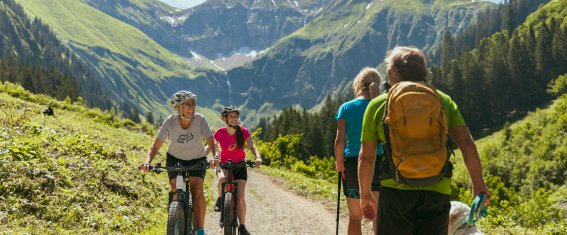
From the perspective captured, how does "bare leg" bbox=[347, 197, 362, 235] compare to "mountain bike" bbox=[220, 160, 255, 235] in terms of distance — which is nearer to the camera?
"bare leg" bbox=[347, 197, 362, 235]

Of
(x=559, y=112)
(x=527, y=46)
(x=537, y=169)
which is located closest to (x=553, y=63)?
(x=527, y=46)

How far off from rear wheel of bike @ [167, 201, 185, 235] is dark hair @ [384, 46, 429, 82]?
15.4 feet

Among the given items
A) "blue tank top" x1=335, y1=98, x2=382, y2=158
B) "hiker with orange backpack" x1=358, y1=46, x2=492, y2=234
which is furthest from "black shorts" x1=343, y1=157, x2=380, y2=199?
"hiker with orange backpack" x1=358, y1=46, x2=492, y2=234

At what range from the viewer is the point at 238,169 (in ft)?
33.9

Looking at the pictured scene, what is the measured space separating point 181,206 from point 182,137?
148 cm

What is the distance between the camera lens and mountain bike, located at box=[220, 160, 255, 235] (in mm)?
9633

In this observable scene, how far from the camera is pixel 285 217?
55.0ft

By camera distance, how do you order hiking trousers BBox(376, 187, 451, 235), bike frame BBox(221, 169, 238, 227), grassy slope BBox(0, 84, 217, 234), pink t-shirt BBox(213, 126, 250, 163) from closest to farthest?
hiking trousers BBox(376, 187, 451, 235) < bike frame BBox(221, 169, 238, 227) < grassy slope BBox(0, 84, 217, 234) < pink t-shirt BBox(213, 126, 250, 163)

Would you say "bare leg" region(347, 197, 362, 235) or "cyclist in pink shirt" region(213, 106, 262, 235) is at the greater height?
"cyclist in pink shirt" region(213, 106, 262, 235)

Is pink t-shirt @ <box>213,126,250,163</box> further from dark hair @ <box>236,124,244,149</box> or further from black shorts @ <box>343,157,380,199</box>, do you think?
black shorts @ <box>343,157,380,199</box>

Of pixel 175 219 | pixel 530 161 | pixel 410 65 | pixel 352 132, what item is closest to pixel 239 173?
pixel 175 219

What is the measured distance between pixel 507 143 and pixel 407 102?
112139mm

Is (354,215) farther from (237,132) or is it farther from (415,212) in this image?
(237,132)

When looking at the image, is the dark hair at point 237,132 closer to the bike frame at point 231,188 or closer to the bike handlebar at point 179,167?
the bike frame at point 231,188
